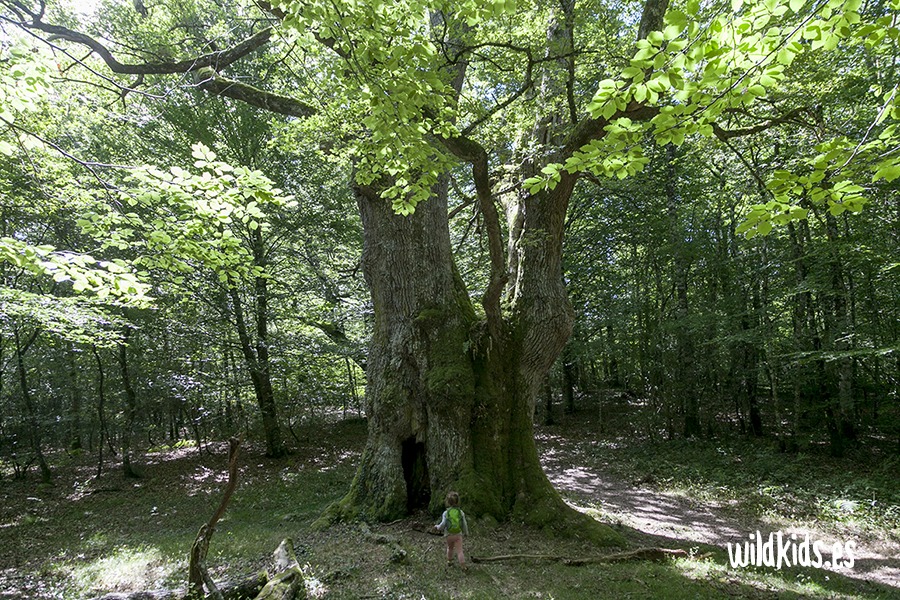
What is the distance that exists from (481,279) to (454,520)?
33.8 feet

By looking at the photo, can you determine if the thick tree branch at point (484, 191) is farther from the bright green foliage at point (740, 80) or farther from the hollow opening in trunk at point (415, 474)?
the hollow opening in trunk at point (415, 474)

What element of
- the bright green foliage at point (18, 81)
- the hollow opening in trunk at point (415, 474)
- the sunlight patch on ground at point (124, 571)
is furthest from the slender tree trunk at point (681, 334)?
the bright green foliage at point (18, 81)

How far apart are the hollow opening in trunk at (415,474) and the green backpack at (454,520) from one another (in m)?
1.96

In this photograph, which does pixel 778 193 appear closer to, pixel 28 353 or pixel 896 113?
pixel 896 113

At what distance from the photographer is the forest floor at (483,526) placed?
505 cm

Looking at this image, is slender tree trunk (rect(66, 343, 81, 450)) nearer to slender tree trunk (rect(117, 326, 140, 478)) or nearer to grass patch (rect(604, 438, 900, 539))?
slender tree trunk (rect(117, 326, 140, 478))

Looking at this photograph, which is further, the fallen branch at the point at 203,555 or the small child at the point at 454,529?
the small child at the point at 454,529

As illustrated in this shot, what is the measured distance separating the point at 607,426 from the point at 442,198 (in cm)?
1237

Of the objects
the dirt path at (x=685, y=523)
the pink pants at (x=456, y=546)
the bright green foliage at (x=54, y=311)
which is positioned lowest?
the dirt path at (x=685, y=523)

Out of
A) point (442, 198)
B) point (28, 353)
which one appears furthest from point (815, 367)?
point (28, 353)

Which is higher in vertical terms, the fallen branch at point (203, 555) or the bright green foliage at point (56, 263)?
the bright green foliage at point (56, 263)

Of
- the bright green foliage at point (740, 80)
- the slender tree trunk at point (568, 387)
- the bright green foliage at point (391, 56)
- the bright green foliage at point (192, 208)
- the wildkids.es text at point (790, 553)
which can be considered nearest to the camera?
the bright green foliage at point (740, 80)

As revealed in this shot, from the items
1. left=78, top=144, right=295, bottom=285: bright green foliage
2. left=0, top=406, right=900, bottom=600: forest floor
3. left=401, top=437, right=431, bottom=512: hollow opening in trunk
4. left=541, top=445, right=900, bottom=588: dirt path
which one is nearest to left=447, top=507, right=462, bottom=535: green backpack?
left=0, top=406, right=900, bottom=600: forest floor

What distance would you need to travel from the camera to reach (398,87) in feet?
12.1
